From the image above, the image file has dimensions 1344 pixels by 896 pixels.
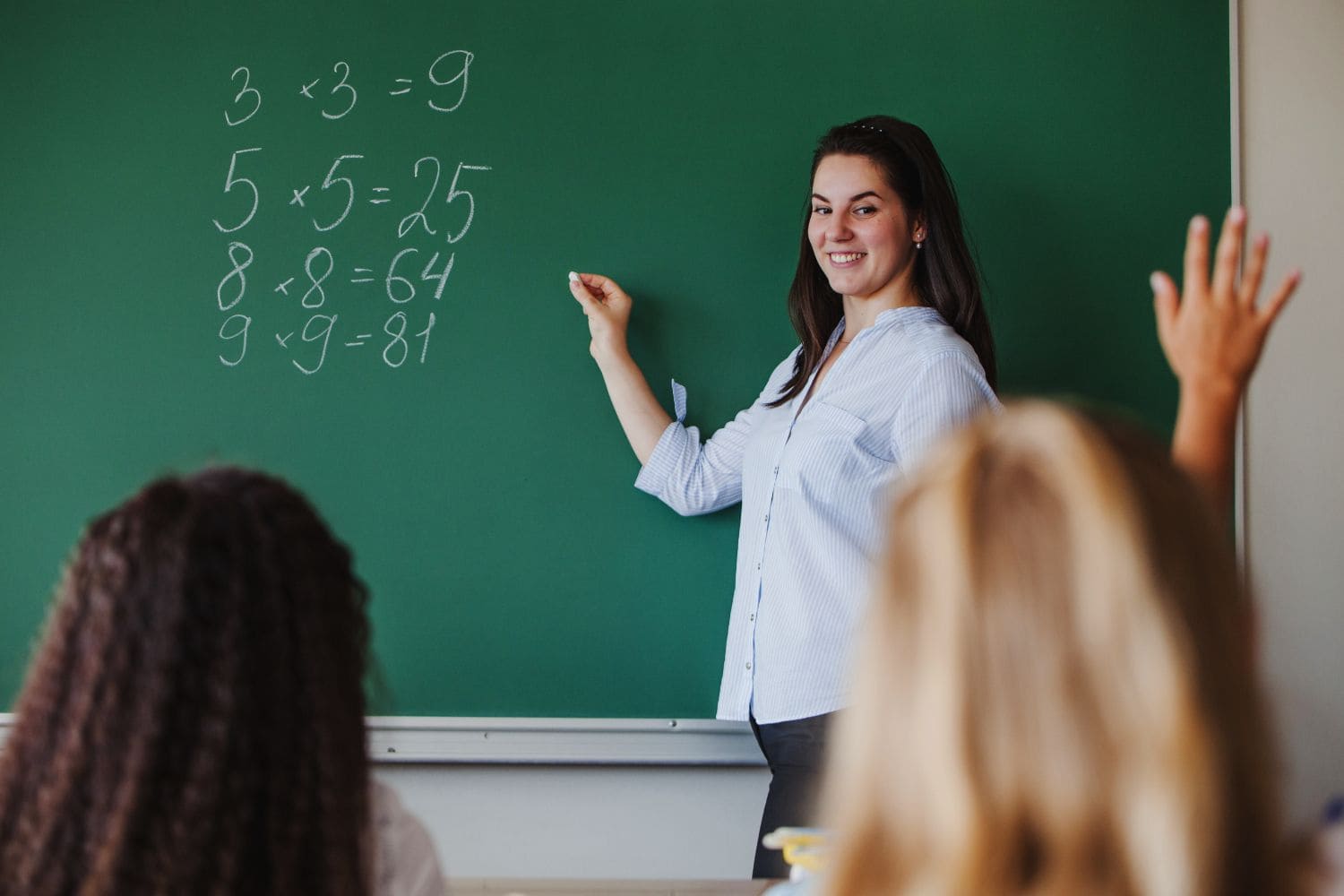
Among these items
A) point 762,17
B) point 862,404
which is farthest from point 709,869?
point 762,17

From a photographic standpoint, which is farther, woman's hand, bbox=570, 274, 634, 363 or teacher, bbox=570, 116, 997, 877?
woman's hand, bbox=570, 274, 634, 363

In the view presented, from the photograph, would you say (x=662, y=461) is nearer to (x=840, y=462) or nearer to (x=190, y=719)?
(x=840, y=462)

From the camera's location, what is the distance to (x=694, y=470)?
7.54ft

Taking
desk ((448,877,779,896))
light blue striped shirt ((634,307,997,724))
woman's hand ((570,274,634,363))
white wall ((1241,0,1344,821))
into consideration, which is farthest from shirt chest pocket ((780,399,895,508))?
white wall ((1241,0,1344,821))

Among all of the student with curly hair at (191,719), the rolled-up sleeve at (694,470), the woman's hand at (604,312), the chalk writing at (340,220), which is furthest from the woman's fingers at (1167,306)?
the chalk writing at (340,220)

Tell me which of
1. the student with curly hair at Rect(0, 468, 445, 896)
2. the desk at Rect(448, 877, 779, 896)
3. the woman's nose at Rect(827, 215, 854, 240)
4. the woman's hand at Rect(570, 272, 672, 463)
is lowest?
the desk at Rect(448, 877, 779, 896)

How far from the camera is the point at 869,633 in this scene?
0.70 meters

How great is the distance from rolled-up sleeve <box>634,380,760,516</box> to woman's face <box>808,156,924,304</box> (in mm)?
352

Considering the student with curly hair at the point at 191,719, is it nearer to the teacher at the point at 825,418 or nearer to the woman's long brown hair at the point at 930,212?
the teacher at the point at 825,418

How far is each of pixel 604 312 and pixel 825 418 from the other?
509 mm

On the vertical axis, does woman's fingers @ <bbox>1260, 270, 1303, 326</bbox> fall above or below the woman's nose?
below

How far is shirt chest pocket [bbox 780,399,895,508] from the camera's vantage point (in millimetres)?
2047

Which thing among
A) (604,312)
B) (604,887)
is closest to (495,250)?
(604,312)

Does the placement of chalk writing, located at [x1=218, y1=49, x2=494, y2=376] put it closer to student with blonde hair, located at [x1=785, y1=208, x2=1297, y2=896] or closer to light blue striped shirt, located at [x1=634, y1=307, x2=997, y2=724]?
light blue striped shirt, located at [x1=634, y1=307, x2=997, y2=724]
